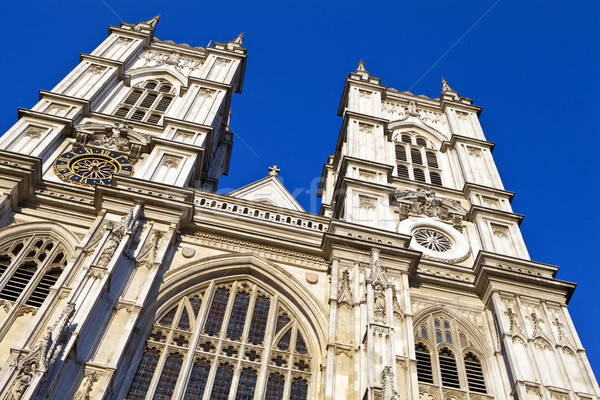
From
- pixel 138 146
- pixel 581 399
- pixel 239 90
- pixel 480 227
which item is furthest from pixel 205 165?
pixel 581 399

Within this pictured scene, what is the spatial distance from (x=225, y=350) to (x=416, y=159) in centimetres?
1467

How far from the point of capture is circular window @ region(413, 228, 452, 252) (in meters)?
21.8

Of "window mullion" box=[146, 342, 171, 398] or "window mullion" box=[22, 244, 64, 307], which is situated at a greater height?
"window mullion" box=[22, 244, 64, 307]

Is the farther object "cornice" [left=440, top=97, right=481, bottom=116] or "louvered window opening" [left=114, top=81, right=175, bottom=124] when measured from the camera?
"cornice" [left=440, top=97, right=481, bottom=116]

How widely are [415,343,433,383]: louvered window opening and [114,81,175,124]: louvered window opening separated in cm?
1396

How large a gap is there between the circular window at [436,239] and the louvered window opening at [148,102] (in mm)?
10743

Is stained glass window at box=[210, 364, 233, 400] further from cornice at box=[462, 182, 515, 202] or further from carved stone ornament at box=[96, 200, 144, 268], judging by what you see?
cornice at box=[462, 182, 515, 202]

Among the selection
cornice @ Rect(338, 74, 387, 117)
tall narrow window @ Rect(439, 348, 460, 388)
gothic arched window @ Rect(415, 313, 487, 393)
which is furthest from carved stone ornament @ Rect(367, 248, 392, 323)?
cornice @ Rect(338, 74, 387, 117)

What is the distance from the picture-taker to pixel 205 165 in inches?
1062

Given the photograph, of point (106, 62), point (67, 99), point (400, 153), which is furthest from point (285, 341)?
point (106, 62)

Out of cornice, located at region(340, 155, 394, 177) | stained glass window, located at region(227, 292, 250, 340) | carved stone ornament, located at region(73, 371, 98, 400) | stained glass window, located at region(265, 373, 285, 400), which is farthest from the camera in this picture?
cornice, located at region(340, 155, 394, 177)

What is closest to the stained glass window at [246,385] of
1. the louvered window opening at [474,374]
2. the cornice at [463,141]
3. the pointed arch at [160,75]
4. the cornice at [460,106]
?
the louvered window opening at [474,374]

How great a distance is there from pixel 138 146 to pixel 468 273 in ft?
38.8

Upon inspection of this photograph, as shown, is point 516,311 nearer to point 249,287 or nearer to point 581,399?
point 581,399
